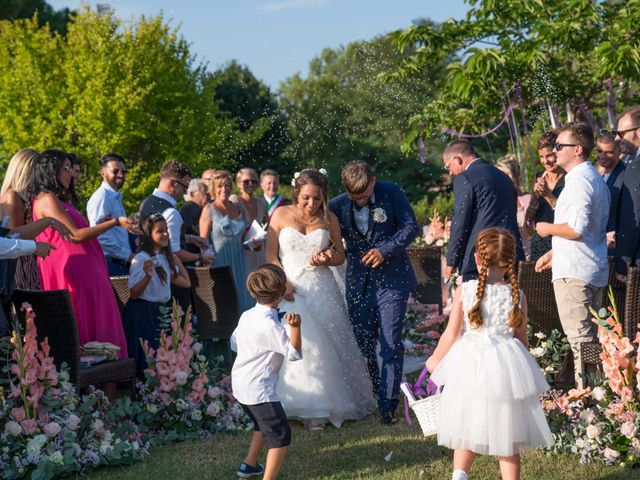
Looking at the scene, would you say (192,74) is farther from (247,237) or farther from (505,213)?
(505,213)

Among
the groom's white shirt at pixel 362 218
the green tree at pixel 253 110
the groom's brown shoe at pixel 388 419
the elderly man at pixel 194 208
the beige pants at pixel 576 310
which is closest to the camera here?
the beige pants at pixel 576 310

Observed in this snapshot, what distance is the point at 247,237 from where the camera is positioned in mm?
9438

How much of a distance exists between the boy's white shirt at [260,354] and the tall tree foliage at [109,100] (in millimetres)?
21695

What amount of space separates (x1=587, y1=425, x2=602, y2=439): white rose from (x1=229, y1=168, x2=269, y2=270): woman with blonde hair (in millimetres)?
4920

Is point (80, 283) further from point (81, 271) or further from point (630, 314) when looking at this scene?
point (630, 314)

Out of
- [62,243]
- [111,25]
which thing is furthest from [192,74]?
[62,243]

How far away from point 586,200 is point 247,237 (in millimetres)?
4317

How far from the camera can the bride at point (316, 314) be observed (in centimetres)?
679

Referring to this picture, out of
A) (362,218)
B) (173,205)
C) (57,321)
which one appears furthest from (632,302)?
(173,205)

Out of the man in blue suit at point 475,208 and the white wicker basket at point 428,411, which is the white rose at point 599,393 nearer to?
the white wicker basket at point 428,411

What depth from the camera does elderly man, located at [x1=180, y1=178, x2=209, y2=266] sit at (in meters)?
9.77

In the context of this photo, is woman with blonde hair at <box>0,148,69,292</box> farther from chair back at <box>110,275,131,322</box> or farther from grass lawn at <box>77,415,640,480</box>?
grass lawn at <box>77,415,640,480</box>

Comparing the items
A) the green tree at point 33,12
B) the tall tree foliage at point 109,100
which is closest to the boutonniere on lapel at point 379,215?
the tall tree foliage at point 109,100

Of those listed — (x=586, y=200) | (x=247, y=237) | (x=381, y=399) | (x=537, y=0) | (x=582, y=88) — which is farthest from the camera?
(x=582, y=88)
